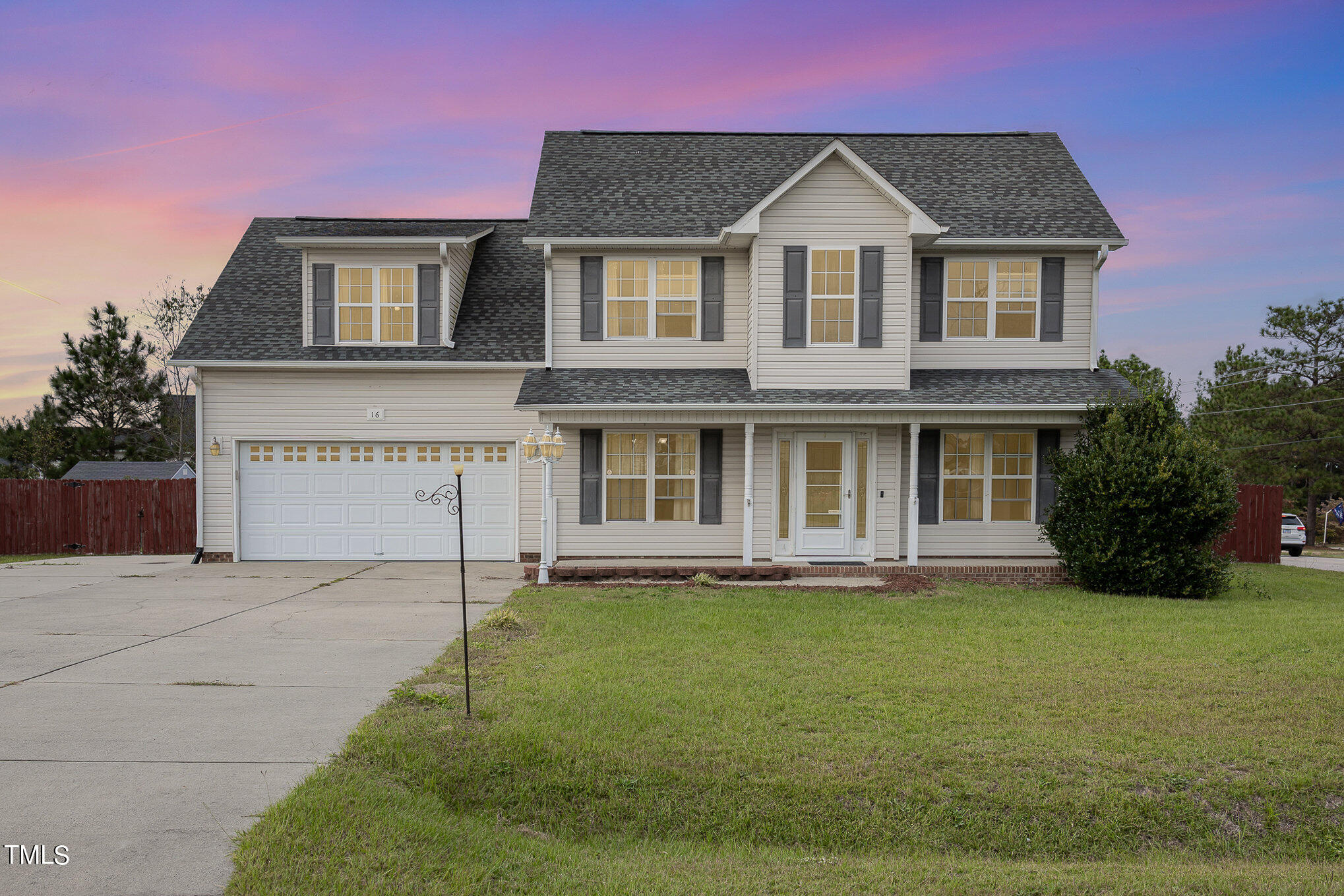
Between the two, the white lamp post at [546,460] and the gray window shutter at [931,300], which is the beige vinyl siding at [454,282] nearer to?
the white lamp post at [546,460]

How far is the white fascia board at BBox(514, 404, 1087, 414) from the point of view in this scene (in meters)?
12.7

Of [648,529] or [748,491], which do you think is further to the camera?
[648,529]

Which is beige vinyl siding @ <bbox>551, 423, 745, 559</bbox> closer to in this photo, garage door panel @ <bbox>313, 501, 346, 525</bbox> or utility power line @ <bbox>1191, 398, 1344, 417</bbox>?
garage door panel @ <bbox>313, 501, 346, 525</bbox>

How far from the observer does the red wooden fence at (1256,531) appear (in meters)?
18.4

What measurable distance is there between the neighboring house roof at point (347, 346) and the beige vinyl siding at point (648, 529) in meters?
2.35

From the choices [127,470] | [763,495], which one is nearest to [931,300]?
[763,495]

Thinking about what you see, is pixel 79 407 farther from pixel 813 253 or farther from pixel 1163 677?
pixel 1163 677

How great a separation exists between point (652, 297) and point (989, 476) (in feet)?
22.3

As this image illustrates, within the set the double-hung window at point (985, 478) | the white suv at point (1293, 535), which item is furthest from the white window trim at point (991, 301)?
the white suv at point (1293, 535)

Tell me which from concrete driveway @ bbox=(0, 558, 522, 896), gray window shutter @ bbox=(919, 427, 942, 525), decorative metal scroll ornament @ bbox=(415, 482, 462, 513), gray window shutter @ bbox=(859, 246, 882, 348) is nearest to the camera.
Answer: concrete driveway @ bbox=(0, 558, 522, 896)

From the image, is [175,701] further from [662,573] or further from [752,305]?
[752,305]

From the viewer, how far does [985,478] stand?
1416 cm

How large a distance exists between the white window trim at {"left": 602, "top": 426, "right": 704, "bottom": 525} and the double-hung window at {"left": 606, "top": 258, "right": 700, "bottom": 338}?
1700 mm

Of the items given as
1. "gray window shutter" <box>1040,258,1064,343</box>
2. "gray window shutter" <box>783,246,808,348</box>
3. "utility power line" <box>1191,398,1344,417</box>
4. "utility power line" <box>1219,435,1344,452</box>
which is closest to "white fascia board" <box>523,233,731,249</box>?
"gray window shutter" <box>783,246,808,348</box>
